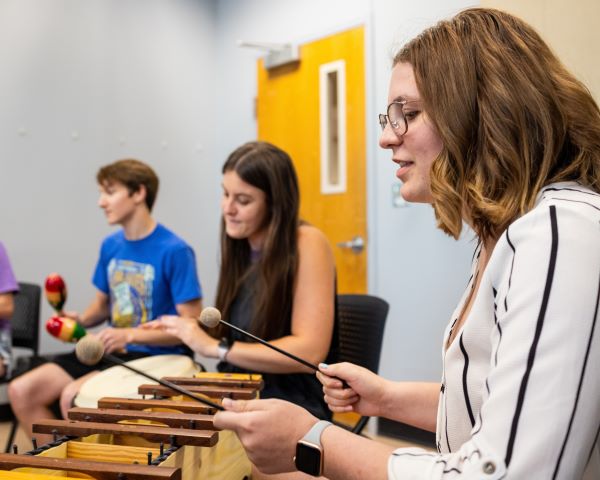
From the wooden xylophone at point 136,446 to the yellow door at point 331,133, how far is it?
98.1 inches

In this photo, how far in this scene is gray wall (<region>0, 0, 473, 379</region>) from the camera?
11.4 ft

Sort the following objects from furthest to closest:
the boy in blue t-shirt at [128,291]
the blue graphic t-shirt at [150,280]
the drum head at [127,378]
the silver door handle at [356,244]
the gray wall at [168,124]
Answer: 1. the silver door handle at [356,244]
2. the gray wall at [168,124]
3. the blue graphic t-shirt at [150,280]
4. the boy in blue t-shirt at [128,291]
5. the drum head at [127,378]

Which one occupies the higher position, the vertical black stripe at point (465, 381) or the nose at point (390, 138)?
the nose at point (390, 138)

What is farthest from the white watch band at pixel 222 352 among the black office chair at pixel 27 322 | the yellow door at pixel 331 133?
the yellow door at pixel 331 133

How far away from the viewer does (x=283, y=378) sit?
202cm

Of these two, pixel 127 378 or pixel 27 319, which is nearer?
pixel 127 378

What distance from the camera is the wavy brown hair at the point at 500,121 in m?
0.94

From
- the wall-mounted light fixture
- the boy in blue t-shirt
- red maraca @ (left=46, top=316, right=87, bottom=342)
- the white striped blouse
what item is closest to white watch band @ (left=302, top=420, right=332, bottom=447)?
the white striped blouse

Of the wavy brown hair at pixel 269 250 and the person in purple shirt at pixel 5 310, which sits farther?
the person in purple shirt at pixel 5 310

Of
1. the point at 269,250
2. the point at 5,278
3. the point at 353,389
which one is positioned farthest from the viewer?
the point at 5,278

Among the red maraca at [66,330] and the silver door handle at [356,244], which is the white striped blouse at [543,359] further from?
the silver door handle at [356,244]

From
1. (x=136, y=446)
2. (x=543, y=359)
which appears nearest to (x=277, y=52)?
(x=136, y=446)

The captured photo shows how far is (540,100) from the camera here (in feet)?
3.08

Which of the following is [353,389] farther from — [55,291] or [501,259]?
[55,291]
